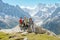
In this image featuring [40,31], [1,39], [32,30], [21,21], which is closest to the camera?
[1,39]

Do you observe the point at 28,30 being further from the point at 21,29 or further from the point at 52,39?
the point at 52,39

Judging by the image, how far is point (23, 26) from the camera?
6881cm

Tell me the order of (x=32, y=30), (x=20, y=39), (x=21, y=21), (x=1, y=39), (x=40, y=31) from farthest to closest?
(x=40, y=31) < (x=32, y=30) < (x=21, y=21) < (x=1, y=39) < (x=20, y=39)

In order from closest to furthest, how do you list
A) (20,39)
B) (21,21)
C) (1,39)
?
(20,39) → (1,39) → (21,21)

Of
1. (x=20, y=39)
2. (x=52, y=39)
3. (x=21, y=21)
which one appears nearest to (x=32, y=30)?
(x=21, y=21)

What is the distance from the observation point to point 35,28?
75688 mm

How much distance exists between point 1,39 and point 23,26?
62.5 feet

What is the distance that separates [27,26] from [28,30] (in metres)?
2.02

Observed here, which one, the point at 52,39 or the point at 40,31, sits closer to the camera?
the point at 52,39

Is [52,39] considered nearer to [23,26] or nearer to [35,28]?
[23,26]

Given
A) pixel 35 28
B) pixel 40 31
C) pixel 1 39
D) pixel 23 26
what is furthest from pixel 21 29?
pixel 1 39

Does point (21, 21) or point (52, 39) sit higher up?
point (21, 21)

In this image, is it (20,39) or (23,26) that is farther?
(23,26)

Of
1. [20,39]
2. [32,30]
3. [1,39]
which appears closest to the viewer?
[20,39]
